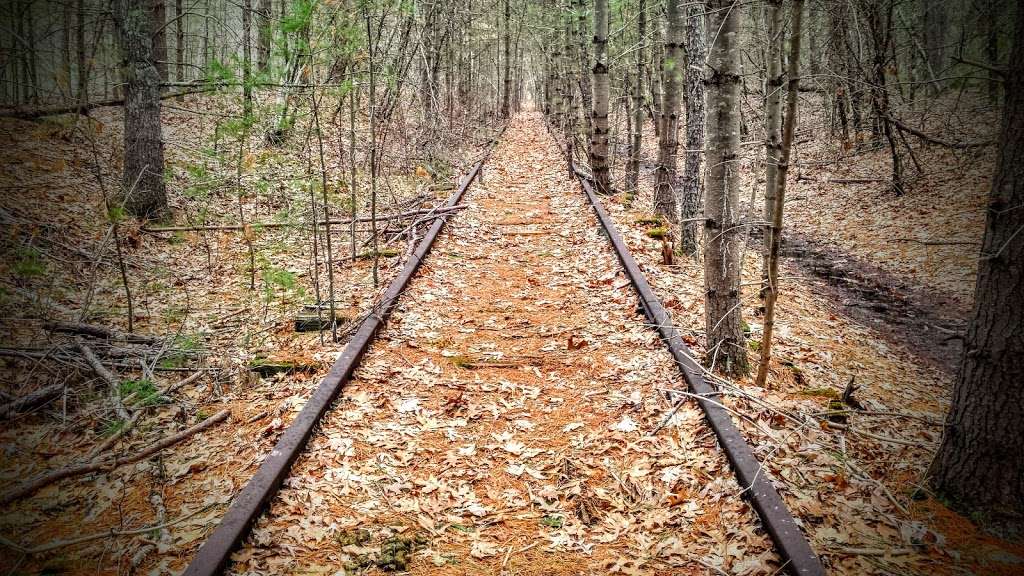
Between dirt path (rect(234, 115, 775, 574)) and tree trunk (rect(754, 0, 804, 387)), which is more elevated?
tree trunk (rect(754, 0, 804, 387))

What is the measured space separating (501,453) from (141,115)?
820cm

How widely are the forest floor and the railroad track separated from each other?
0.38ft

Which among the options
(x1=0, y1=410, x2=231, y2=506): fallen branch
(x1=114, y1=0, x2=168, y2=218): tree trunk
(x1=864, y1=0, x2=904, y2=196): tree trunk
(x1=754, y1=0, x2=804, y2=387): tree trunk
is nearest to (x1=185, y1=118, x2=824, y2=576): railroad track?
(x1=754, y1=0, x2=804, y2=387): tree trunk

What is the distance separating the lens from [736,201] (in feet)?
13.7

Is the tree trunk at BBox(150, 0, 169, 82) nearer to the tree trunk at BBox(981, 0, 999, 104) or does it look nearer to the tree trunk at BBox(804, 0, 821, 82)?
the tree trunk at BBox(804, 0, 821, 82)


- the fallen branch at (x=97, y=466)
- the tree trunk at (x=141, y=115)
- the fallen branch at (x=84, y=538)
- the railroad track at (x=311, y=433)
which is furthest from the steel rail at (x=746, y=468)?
the tree trunk at (x=141, y=115)

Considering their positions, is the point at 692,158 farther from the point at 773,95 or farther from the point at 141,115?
the point at 141,115

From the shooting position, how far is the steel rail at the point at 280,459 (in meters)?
2.53

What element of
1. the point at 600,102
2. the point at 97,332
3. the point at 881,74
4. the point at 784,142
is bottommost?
the point at 97,332

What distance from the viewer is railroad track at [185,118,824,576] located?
8.25 ft

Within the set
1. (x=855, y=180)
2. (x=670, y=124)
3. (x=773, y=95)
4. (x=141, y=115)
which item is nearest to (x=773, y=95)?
(x=773, y=95)

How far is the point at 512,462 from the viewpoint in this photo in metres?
3.64

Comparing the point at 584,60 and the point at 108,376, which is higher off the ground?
the point at 584,60

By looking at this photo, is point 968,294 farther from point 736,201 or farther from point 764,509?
point 764,509
